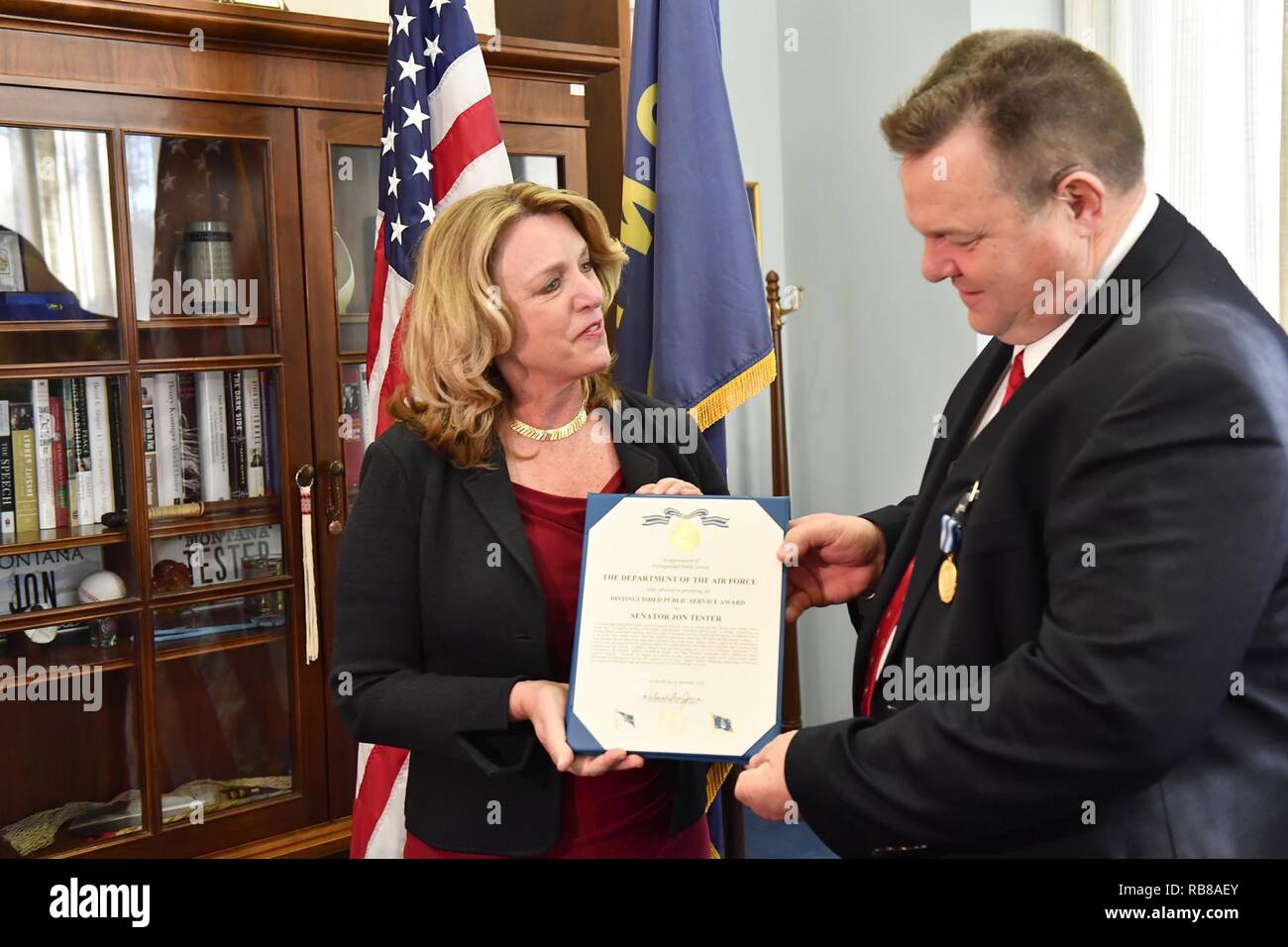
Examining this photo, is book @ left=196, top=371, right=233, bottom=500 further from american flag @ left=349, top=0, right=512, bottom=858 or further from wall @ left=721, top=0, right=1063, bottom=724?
wall @ left=721, top=0, right=1063, bottom=724

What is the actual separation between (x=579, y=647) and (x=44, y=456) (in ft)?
5.06

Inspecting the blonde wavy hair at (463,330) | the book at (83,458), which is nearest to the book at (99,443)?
the book at (83,458)

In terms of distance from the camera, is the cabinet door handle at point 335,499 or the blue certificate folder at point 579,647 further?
the cabinet door handle at point 335,499

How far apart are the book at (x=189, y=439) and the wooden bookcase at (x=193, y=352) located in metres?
0.05

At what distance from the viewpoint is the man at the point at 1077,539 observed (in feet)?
3.32

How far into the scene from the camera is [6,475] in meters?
2.42

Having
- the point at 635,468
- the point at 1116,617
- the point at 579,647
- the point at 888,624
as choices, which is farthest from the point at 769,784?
the point at 635,468

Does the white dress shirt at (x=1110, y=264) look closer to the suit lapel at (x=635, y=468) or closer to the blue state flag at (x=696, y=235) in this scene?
the suit lapel at (x=635, y=468)

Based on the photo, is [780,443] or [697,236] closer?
[697,236]

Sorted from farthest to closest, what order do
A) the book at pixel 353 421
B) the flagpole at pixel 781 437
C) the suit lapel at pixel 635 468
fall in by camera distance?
the flagpole at pixel 781 437 < the book at pixel 353 421 < the suit lapel at pixel 635 468

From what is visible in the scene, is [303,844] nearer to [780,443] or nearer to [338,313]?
[338,313]
